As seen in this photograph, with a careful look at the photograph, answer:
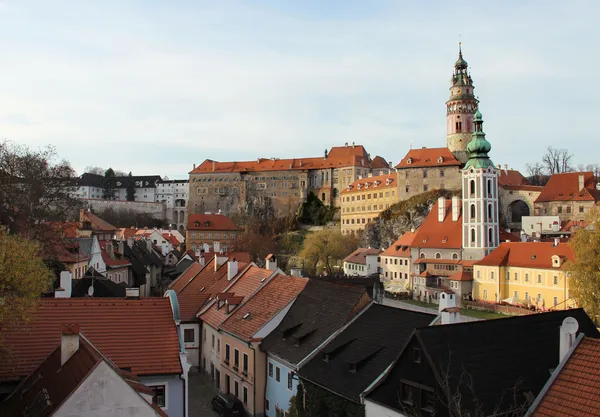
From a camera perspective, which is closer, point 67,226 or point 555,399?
point 555,399

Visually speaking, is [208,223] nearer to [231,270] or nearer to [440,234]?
[440,234]

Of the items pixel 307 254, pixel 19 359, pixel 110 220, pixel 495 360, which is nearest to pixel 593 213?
pixel 495 360

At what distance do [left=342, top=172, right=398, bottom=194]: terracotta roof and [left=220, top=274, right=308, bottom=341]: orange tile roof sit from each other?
7883 cm

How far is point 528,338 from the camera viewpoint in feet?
50.7

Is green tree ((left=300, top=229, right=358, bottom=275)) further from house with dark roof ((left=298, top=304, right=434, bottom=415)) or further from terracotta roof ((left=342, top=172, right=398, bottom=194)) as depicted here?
house with dark roof ((left=298, top=304, right=434, bottom=415))

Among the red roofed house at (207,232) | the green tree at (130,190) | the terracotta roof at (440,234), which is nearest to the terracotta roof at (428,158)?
the terracotta roof at (440,234)

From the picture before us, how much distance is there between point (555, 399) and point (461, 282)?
52576mm

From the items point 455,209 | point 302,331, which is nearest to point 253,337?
point 302,331

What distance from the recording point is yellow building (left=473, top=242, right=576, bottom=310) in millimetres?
52188

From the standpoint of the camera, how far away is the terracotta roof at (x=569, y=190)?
262 ft

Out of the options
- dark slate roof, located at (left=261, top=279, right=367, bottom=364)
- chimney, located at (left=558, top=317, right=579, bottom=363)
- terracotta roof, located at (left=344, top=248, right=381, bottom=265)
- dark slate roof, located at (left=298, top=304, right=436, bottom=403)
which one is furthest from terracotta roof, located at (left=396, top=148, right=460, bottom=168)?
chimney, located at (left=558, top=317, right=579, bottom=363)

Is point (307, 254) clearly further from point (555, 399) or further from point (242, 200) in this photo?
point (555, 399)

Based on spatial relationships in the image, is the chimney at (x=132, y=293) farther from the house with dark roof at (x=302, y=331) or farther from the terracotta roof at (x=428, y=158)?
the terracotta roof at (x=428, y=158)

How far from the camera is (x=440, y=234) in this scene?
74.4 m
